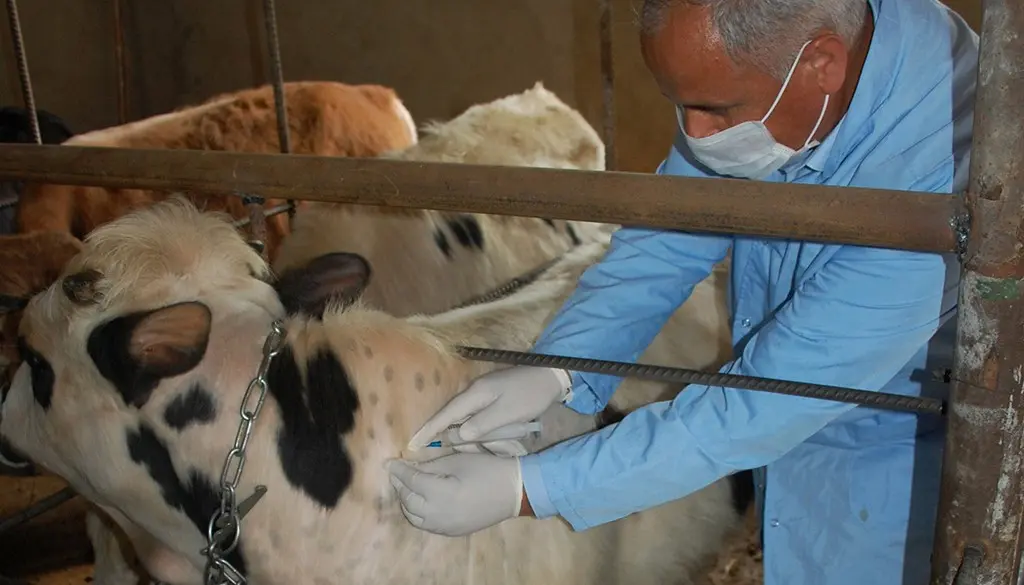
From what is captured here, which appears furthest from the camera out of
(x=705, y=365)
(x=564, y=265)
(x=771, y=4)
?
(x=564, y=265)

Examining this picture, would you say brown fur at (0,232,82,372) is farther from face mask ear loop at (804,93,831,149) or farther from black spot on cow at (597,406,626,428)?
face mask ear loop at (804,93,831,149)

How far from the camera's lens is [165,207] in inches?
64.7

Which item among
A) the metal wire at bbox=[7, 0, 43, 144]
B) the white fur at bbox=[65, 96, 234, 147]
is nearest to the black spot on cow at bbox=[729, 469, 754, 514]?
the metal wire at bbox=[7, 0, 43, 144]

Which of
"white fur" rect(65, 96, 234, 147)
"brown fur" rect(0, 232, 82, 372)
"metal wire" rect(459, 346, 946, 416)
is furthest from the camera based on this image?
"white fur" rect(65, 96, 234, 147)

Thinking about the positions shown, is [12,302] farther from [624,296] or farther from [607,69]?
[607,69]

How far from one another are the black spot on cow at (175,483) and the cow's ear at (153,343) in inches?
3.8

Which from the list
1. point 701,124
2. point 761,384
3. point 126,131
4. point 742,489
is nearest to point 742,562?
point 742,489

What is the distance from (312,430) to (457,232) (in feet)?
6.06

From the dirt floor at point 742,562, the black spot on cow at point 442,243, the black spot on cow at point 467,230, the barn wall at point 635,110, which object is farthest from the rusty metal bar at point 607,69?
the barn wall at point 635,110

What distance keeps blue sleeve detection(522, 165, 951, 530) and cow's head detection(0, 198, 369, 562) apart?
0.52 meters

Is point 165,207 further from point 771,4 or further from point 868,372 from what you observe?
point 868,372

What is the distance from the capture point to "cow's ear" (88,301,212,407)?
1.39 metres

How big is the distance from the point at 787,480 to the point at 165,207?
1177mm

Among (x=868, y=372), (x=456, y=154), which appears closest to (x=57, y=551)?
(x=456, y=154)
